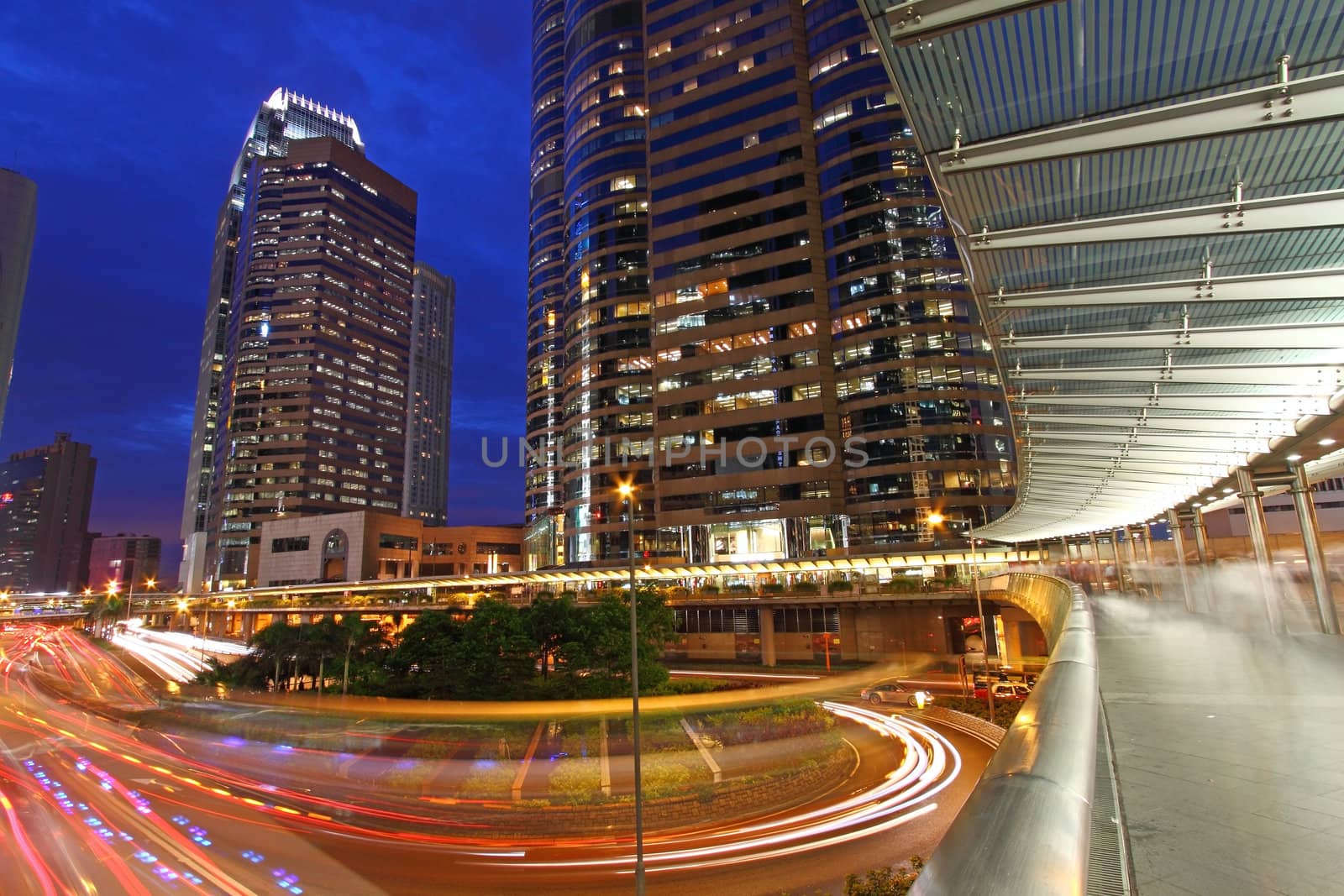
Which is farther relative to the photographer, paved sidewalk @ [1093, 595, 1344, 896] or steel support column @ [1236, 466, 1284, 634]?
steel support column @ [1236, 466, 1284, 634]

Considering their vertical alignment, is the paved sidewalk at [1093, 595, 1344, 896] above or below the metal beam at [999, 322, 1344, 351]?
below

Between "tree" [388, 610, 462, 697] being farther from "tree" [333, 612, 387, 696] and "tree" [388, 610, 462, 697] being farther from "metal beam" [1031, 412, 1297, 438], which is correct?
"metal beam" [1031, 412, 1297, 438]

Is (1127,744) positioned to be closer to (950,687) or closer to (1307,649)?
(1307,649)

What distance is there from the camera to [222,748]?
112 feet

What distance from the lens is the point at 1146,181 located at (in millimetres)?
10492

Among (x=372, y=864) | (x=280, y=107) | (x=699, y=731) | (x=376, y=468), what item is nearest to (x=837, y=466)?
(x=699, y=731)

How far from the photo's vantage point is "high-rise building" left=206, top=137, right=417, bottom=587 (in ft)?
464

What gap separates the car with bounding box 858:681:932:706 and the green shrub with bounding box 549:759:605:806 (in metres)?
20.7

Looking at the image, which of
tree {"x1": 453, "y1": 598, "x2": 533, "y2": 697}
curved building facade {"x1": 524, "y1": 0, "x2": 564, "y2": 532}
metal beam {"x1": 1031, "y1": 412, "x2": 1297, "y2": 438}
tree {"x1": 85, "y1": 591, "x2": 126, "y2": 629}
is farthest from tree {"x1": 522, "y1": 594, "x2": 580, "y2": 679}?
tree {"x1": 85, "y1": 591, "x2": 126, "y2": 629}

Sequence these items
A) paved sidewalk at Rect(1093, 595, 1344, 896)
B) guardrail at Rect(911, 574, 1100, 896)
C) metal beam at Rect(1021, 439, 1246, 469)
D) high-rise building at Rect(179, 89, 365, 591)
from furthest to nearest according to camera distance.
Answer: high-rise building at Rect(179, 89, 365, 591) < metal beam at Rect(1021, 439, 1246, 469) < paved sidewalk at Rect(1093, 595, 1344, 896) < guardrail at Rect(911, 574, 1100, 896)

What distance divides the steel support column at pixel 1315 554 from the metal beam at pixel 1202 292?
39.0ft

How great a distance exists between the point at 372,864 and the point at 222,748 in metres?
19.5

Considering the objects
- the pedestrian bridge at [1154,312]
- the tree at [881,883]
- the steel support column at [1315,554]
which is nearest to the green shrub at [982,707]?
the steel support column at [1315,554]

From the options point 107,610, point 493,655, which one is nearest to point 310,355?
point 107,610
